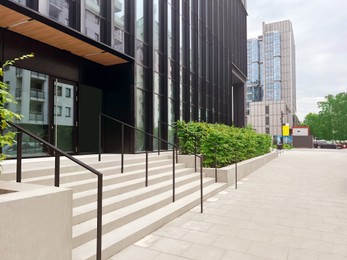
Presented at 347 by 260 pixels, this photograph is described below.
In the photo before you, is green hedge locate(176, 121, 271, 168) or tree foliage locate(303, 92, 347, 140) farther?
tree foliage locate(303, 92, 347, 140)

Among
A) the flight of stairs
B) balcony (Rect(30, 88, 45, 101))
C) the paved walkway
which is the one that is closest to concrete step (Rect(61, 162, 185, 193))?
the flight of stairs

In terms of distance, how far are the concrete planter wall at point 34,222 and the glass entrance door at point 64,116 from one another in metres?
5.80

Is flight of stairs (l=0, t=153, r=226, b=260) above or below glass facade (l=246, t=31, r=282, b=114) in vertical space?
below

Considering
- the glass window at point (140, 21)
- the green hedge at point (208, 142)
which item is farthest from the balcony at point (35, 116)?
the glass window at point (140, 21)

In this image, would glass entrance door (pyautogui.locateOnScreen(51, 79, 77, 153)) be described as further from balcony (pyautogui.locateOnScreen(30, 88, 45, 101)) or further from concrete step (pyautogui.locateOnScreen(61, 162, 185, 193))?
concrete step (pyautogui.locateOnScreen(61, 162, 185, 193))

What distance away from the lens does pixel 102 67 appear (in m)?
10.9

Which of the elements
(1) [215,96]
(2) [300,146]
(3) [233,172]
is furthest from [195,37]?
(2) [300,146]

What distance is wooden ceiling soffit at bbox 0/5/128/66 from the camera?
6.49 metres

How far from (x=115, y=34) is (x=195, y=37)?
29.4ft

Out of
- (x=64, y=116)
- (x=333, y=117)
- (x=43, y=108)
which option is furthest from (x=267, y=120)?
(x=43, y=108)

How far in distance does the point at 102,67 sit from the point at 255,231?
28.0 feet

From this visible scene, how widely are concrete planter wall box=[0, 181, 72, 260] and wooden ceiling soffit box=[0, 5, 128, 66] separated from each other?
5.00 meters

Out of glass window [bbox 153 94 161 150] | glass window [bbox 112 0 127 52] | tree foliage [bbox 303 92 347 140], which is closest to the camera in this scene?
glass window [bbox 112 0 127 52]

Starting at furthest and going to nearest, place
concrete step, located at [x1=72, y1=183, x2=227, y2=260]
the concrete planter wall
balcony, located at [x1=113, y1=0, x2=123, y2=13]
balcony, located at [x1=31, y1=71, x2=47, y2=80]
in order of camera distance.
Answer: balcony, located at [x1=113, y1=0, x2=123, y2=13], balcony, located at [x1=31, y1=71, x2=47, y2=80], concrete step, located at [x1=72, y1=183, x2=227, y2=260], the concrete planter wall
